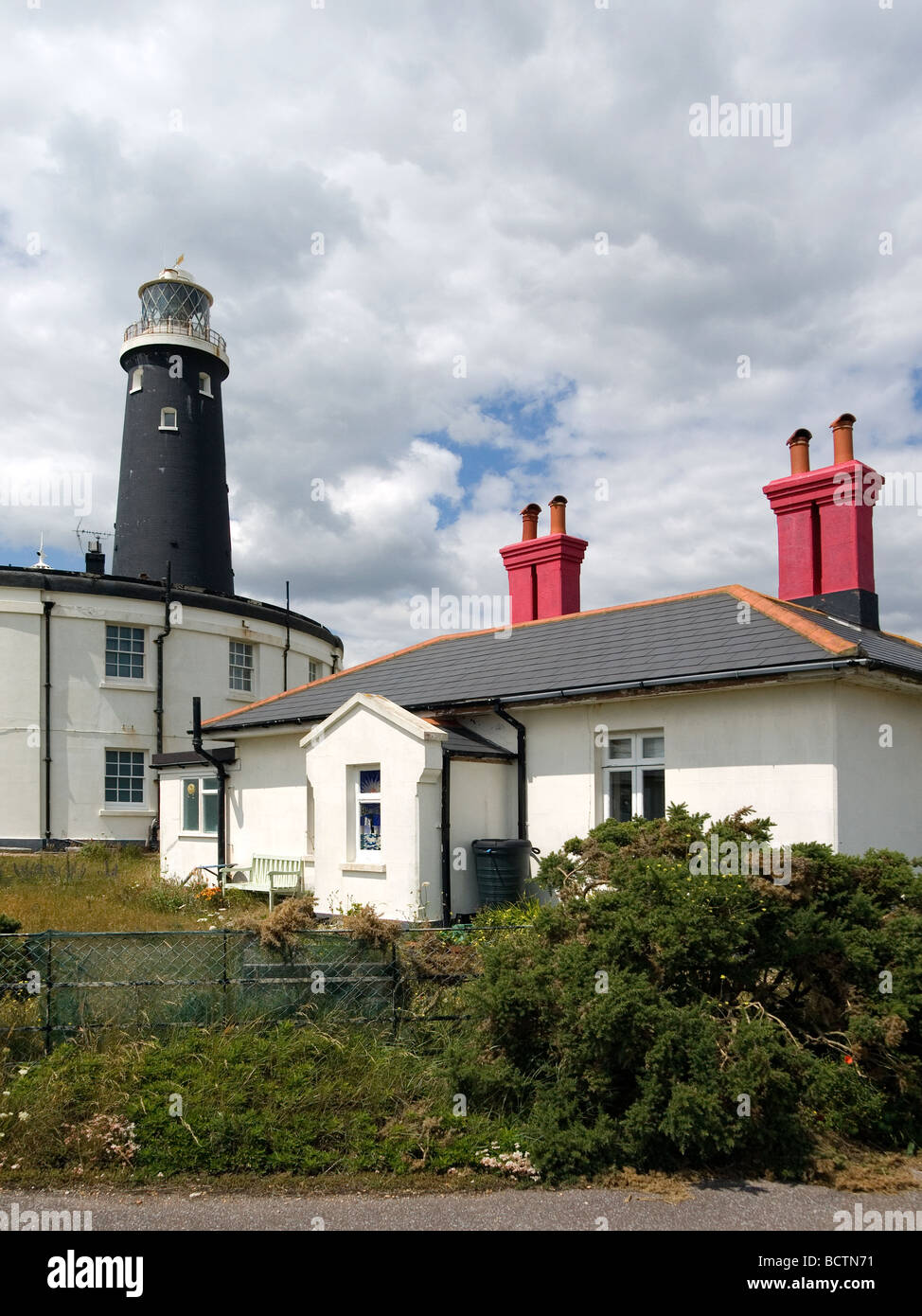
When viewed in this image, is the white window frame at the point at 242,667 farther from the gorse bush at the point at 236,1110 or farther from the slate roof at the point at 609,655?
the gorse bush at the point at 236,1110

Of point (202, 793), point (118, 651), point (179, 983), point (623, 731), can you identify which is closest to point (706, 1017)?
point (179, 983)

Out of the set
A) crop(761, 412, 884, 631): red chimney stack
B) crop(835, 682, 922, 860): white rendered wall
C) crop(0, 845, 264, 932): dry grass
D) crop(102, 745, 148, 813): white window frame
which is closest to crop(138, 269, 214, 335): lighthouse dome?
crop(102, 745, 148, 813): white window frame

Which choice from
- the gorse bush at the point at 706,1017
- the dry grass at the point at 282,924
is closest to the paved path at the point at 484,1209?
the gorse bush at the point at 706,1017

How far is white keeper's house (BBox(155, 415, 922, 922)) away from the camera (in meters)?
10.7

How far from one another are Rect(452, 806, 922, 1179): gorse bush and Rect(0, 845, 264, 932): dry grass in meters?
7.44

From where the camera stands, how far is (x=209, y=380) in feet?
99.9

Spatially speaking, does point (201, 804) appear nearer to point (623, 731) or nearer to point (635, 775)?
point (623, 731)

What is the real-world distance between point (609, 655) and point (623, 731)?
1.36m

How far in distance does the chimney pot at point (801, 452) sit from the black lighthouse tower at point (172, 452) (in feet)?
62.1

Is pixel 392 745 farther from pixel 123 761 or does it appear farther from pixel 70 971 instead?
pixel 123 761

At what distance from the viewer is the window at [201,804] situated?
18438 millimetres

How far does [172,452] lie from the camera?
2895cm
